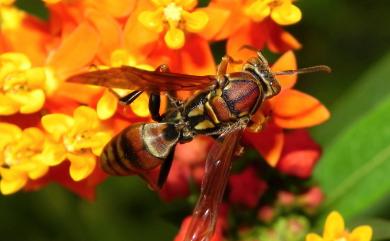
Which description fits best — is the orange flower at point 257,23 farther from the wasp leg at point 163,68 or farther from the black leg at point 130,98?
the black leg at point 130,98

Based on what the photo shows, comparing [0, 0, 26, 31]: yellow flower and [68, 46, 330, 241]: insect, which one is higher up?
[0, 0, 26, 31]: yellow flower

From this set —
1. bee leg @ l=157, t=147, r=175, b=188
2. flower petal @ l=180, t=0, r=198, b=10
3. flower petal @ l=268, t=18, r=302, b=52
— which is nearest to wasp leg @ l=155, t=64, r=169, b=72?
flower petal @ l=180, t=0, r=198, b=10

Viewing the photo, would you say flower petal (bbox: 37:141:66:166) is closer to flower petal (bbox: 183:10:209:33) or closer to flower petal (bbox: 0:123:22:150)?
flower petal (bbox: 0:123:22:150)

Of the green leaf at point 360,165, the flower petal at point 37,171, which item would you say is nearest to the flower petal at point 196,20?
the flower petal at point 37,171

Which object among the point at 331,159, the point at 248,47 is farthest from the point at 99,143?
the point at 331,159

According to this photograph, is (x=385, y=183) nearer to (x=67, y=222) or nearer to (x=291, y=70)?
(x=291, y=70)

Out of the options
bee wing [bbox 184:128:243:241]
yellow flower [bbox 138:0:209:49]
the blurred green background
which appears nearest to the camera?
bee wing [bbox 184:128:243:241]

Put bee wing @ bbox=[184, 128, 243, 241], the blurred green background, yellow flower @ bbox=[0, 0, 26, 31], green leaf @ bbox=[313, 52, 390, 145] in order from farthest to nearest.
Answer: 1. green leaf @ bbox=[313, 52, 390, 145]
2. the blurred green background
3. yellow flower @ bbox=[0, 0, 26, 31]
4. bee wing @ bbox=[184, 128, 243, 241]
